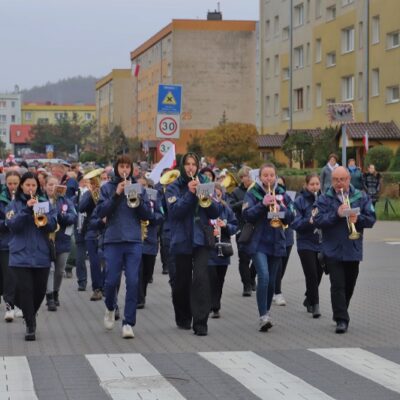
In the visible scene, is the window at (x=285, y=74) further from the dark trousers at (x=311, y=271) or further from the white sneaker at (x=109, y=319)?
the white sneaker at (x=109, y=319)

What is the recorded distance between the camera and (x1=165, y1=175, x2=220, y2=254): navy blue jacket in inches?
470

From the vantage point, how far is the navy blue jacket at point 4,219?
12.9 meters

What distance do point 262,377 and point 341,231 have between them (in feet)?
11.0

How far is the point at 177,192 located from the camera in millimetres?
12141

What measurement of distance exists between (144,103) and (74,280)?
95.5 m

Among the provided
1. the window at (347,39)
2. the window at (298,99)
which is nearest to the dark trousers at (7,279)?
the window at (347,39)

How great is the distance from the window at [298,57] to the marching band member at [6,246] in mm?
56127

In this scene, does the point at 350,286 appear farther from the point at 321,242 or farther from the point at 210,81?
the point at 210,81

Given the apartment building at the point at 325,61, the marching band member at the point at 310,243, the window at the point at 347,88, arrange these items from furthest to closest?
1. the window at the point at 347,88
2. the apartment building at the point at 325,61
3. the marching band member at the point at 310,243

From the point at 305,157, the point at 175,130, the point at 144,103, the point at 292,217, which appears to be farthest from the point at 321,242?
the point at 144,103

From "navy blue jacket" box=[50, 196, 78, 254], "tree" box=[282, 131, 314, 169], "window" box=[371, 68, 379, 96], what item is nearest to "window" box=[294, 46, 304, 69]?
"tree" box=[282, 131, 314, 169]

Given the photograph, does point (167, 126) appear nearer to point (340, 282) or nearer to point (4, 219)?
point (4, 219)

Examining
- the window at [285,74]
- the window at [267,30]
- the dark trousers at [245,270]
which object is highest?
the window at [267,30]

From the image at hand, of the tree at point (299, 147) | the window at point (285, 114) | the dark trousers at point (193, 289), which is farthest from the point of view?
the window at point (285, 114)
